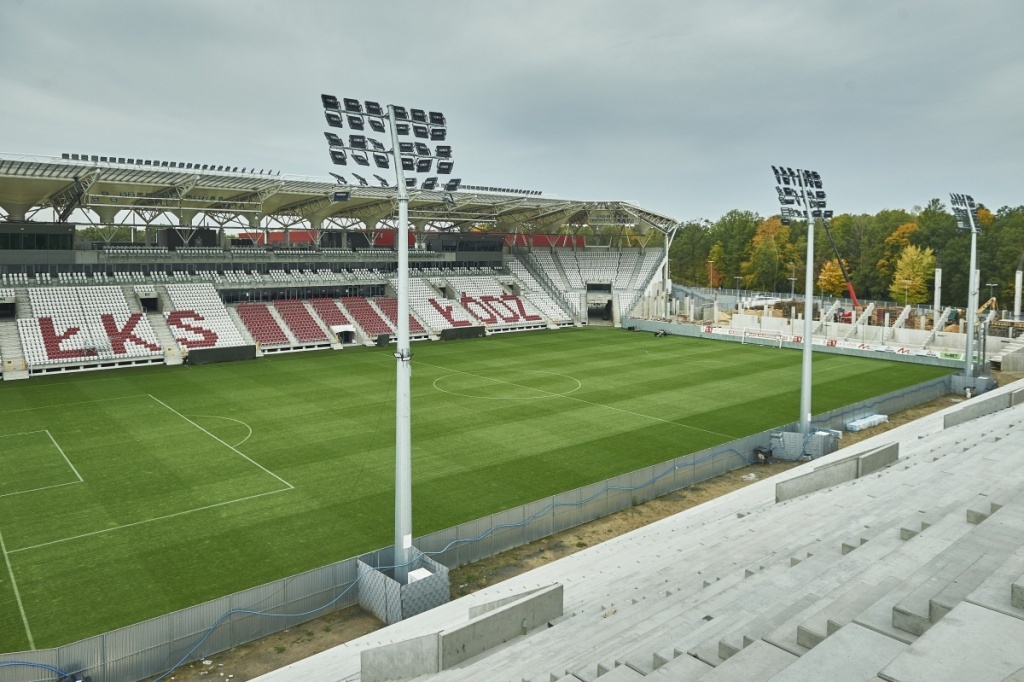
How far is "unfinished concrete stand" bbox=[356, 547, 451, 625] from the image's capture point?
43.4 ft

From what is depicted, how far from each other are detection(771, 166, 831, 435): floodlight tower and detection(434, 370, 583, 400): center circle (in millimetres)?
11908

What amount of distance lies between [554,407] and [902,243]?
7276 cm

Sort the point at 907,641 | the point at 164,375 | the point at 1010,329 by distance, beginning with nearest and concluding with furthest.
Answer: the point at 907,641, the point at 164,375, the point at 1010,329

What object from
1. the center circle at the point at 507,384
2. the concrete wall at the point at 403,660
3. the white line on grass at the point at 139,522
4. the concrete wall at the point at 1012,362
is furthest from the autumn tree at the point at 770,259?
the concrete wall at the point at 403,660

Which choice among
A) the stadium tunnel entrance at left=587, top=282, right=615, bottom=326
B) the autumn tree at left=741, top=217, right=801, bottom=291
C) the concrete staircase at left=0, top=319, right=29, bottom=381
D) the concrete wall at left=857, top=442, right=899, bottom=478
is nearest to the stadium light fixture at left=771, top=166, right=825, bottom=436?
the concrete wall at left=857, top=442, right=899, bottom=478

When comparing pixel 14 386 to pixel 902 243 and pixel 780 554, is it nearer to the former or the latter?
pixel 780 554

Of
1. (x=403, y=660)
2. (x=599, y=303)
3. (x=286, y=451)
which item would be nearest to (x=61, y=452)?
(x=286, y=451)

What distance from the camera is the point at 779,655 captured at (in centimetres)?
695

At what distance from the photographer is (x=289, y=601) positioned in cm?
1302

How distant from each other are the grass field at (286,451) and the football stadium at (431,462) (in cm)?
13

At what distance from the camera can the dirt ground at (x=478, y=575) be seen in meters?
11.9

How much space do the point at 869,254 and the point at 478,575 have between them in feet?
288

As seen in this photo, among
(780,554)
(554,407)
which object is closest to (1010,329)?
(554,407)

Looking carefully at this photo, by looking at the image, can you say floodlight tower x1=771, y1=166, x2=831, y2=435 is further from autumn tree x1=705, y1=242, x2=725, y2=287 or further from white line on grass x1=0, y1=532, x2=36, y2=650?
autumn tree x1=705, y1=242, x2=725, y2=287
